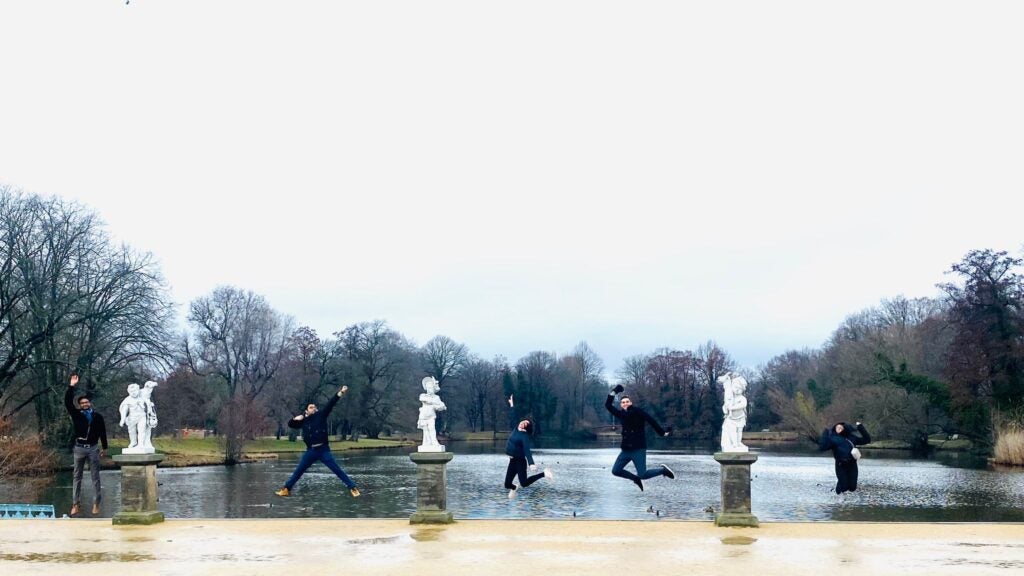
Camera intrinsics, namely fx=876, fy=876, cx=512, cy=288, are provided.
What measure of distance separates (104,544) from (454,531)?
4.66 meters

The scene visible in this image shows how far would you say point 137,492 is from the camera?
13758 mm

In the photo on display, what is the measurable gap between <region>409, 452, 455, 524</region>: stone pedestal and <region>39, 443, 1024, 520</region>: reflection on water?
10.2m

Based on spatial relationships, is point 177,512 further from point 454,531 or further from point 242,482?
point 454,531

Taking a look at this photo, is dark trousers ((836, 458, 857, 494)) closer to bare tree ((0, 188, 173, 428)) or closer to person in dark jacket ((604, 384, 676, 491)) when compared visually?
person in dark jacket ((604, 384, 676, 491))

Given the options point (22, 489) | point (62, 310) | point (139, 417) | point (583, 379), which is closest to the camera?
point (139, 417)

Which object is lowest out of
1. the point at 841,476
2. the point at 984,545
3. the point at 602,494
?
the point at 602,494

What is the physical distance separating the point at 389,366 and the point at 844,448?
69.8m

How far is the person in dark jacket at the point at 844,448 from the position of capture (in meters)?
13.6

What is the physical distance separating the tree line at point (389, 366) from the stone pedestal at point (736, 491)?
27710 millimetres

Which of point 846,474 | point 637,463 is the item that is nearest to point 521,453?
point 637,463

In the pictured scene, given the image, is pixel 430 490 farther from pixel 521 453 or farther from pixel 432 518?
pixel 521 453

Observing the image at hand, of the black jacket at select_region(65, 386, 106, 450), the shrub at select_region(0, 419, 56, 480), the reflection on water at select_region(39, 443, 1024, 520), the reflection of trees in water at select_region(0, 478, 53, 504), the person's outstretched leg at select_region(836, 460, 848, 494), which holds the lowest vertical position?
the reflection on water at select_region(39, 443, 1024, 520)

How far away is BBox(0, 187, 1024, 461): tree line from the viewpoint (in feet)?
137

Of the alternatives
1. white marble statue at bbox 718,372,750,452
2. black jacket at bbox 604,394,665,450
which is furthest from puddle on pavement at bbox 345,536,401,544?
white marble statue at bbox 718,372,750,452
